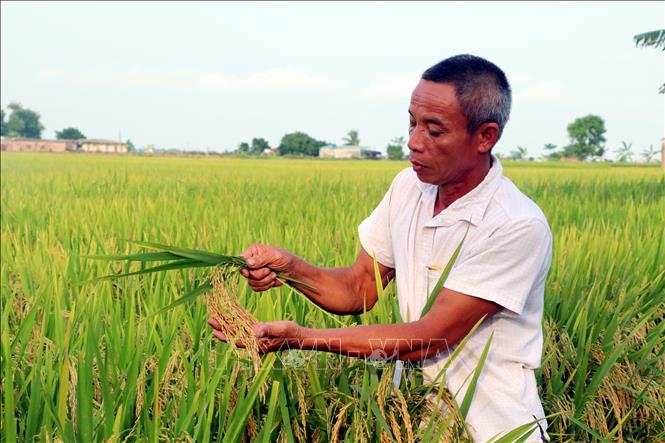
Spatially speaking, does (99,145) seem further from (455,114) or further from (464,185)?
(455,114)

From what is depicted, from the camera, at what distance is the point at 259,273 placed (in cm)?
176

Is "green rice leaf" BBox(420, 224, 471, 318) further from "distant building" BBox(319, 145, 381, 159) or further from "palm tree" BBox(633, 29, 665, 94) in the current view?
"distant building" BBox(319, 145, 381, 159)

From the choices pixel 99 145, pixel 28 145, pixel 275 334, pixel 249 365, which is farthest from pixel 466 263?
pixel 99 145

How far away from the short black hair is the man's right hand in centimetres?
56

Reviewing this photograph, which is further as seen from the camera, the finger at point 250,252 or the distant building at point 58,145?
the distant building at point 58,145

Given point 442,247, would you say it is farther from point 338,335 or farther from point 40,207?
point 40,207

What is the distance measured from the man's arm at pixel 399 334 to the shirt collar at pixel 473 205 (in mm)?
192

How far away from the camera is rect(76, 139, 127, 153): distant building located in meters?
73.2

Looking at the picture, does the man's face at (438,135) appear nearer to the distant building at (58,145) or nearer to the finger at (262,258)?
the finger at (262,258)

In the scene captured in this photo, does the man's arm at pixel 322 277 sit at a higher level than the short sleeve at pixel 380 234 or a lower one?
lower

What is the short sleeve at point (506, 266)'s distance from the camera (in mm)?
1547

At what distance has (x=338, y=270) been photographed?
1958mm

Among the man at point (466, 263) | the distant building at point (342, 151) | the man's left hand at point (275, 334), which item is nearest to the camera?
the man's left hand at point (275, 334)

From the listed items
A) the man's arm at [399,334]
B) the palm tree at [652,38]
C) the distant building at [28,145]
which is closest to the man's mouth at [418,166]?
the man's arm at [399,334]
